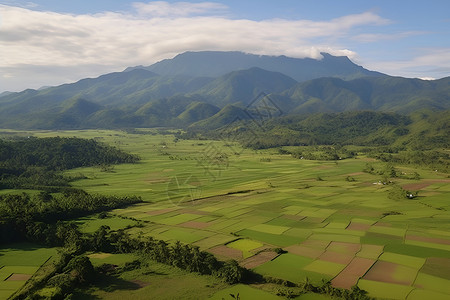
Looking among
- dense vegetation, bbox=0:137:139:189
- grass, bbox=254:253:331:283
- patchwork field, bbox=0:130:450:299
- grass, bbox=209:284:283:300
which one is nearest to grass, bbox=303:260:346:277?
patchwork field, bbox=0:130:450:299

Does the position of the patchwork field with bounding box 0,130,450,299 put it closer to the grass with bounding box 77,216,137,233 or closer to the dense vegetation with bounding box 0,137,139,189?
the grass with bounding box 77,216,137,233

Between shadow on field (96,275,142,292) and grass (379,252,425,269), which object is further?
grass (379,252,425,269)

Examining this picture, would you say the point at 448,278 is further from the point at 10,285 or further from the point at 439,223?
the point at 10,285

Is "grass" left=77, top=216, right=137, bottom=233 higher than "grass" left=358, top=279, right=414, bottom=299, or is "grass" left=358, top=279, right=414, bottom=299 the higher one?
"grass" left=77, top=216, right=137, bottom=233

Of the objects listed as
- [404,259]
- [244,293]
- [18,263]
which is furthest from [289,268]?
[18,263]

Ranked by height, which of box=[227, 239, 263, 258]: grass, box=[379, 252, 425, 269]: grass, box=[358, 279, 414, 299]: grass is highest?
box=[358, 279, 414, 299]: grass

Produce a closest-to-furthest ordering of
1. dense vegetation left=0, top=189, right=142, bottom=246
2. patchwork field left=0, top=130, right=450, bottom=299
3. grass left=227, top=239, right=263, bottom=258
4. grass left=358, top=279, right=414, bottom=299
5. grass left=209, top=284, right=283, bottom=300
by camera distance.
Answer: grass left=358, top=279, right=414, bottom=299 < grass left=209, top=284, right=283, bottom=300 < patchwork field left=0, top=130, right=450, bottom=299 < grass left=227, top=239, right=263, bottom=258 < dense vegetation left=0, top=189, right=142, bottom=246

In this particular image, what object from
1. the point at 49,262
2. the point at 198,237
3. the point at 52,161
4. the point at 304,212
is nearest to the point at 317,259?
the point at 198,237
